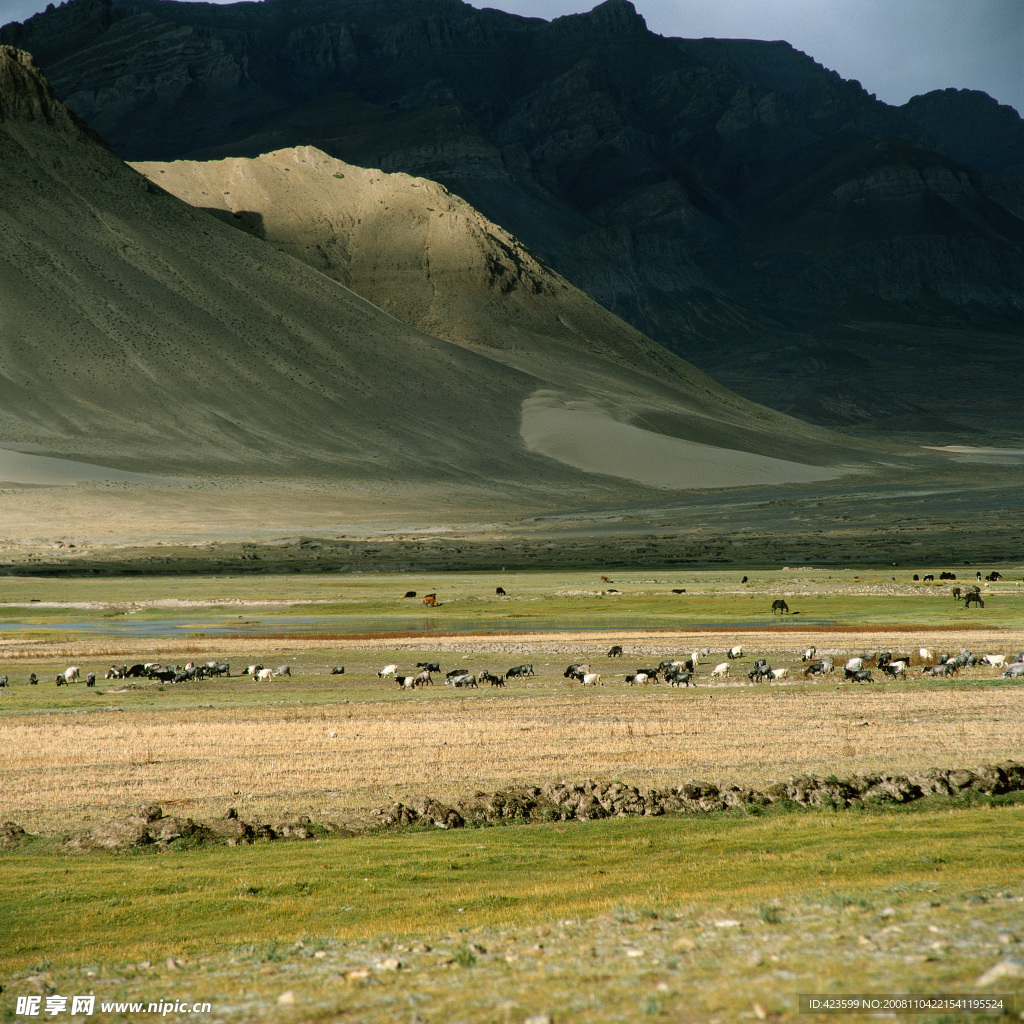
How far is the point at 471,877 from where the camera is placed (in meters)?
13.4

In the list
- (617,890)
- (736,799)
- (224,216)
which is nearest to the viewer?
(617,890)

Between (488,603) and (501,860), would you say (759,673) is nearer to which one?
(501,860)

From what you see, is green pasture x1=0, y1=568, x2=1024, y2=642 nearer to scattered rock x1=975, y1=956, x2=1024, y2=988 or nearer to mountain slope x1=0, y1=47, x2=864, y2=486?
scattered rock x1=975, y1=956, x2=1024, y2=988

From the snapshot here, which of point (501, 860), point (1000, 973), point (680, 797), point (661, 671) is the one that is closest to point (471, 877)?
point (501, 860)

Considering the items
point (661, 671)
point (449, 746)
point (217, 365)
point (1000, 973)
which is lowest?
point (661, 671)

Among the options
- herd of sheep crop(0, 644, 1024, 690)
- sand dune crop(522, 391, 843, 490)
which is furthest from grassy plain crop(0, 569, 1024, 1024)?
sand dune crop(522, 391, 843, 490)

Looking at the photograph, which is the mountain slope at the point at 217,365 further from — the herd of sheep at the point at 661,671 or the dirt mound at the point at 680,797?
the dirt mound at the point at 680,797

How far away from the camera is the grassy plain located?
8516 mm

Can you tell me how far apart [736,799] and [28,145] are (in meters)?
175

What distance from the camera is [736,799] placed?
16.9 m

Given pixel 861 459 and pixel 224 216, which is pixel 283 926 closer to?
pixel 861 459

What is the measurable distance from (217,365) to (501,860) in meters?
140

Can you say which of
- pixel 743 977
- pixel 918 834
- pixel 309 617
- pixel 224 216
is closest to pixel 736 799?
pixel 918 834

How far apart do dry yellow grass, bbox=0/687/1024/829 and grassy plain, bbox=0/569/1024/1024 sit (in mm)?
94
